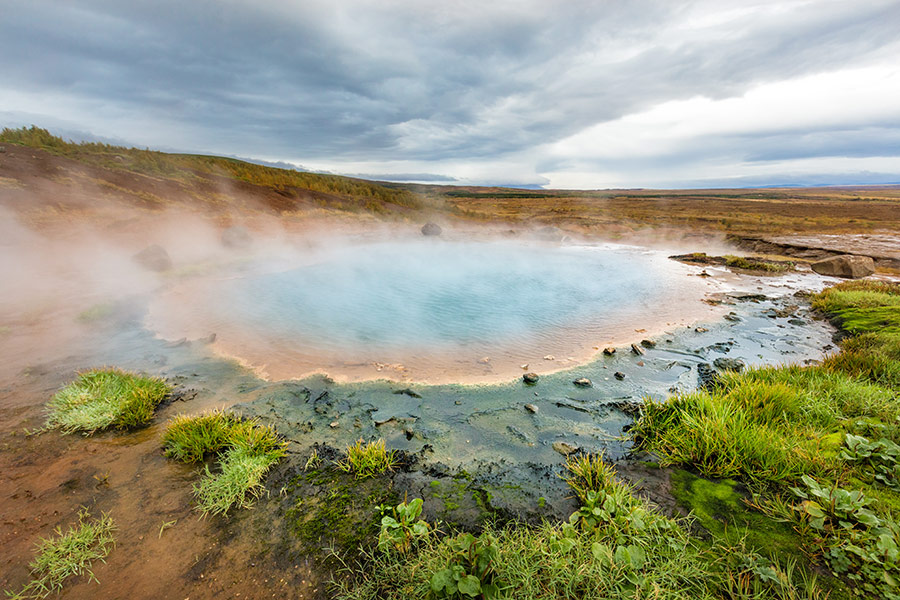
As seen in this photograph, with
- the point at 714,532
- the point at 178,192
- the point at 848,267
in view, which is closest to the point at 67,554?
the point at 714,532

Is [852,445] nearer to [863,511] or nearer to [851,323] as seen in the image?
[863,511]

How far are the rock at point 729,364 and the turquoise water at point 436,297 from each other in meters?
2.41

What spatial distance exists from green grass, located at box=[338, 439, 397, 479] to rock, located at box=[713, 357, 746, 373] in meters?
6.26

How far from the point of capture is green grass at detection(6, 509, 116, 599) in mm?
2352

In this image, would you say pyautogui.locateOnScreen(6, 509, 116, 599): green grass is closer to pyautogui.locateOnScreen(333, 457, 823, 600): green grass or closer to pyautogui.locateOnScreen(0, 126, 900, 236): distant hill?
pyautogui.locateOnScreen(333, 457, 823, 600): green grass

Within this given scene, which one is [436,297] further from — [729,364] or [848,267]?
[848,267]

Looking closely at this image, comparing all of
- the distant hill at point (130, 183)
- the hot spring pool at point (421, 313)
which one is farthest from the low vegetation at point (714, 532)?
the distant hill at point (130, 183)

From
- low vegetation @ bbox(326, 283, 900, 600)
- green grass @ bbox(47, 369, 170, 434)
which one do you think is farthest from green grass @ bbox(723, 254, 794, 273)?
green grass @ bbox(47, 369, 170, 434)

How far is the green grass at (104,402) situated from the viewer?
4.07 meters

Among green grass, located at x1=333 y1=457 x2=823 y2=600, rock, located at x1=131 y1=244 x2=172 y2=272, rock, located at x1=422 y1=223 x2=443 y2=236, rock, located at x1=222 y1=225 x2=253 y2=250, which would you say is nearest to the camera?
green grass, located at x1=333 y1=457 x2=823 y2=600

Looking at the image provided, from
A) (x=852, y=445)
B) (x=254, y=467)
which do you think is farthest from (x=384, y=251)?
(x=852, y=445)

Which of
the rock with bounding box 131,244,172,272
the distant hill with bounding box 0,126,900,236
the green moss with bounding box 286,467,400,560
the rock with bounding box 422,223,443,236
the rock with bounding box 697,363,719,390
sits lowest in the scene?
the rock with bounding box 697,363,719,390

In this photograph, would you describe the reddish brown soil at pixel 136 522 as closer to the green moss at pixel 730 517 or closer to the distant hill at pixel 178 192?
the green moss at pixel 730 517

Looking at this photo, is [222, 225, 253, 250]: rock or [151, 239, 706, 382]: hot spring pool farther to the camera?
[222, 225, 253, 250]: rock
